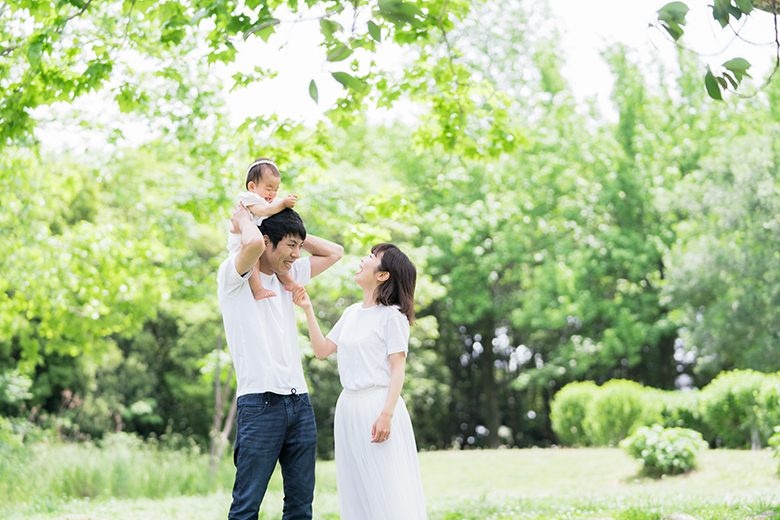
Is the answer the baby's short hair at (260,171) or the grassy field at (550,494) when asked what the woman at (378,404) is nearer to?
the baby's short hair at (260,171)

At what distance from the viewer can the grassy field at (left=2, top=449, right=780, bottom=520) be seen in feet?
19.4

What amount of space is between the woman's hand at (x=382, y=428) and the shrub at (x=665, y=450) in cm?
694

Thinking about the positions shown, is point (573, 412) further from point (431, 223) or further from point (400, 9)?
point (400, 9)

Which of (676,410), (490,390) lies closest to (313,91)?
(676,410)

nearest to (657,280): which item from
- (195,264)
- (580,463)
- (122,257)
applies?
(580,463)

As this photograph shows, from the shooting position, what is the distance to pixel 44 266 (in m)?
8.68

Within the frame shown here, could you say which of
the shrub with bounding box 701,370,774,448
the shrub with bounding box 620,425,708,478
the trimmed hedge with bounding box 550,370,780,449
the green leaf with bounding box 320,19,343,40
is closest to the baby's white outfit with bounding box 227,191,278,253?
the green leaf with bounding box 320,19,343,40

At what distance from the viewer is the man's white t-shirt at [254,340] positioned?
2879 millimetres

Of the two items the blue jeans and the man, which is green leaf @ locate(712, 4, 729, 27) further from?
the blue jeans

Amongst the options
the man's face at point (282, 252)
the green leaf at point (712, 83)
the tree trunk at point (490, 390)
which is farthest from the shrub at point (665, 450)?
the tree trunk at point (490, 390)

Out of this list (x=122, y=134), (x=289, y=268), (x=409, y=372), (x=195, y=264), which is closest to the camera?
(x=289, y=268)

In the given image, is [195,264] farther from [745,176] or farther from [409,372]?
[745,176]

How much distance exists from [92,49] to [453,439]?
808 inches

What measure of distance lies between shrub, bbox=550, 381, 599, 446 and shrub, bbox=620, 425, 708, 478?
14.3 ft
